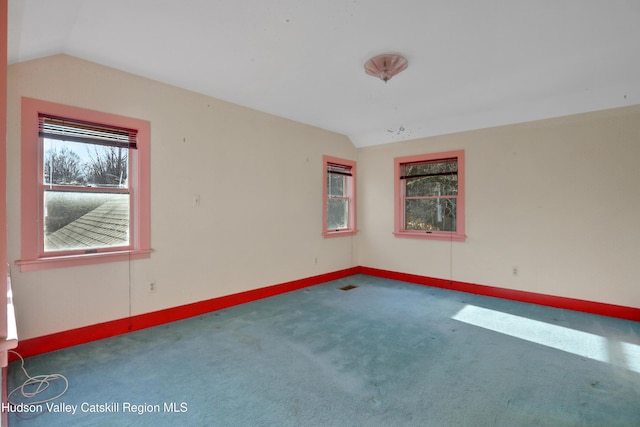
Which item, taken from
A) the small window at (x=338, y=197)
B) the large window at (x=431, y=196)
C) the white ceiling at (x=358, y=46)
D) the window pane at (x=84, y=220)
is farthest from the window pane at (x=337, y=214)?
the window pane at (x=84, y=220)

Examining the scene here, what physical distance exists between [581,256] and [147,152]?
5.21 metres

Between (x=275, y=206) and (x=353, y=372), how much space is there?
8.75ft

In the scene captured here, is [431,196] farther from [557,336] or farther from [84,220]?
[84,220]

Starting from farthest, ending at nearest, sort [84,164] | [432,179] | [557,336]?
[432,179]
[557,336]
[84,164]

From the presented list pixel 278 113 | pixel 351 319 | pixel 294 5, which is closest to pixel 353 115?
pixel 278 113

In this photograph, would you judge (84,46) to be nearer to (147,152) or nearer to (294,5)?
(147,152)

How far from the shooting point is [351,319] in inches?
138

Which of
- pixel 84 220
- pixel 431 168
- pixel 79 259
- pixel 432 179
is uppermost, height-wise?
pixel 431 168

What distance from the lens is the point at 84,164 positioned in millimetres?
2912

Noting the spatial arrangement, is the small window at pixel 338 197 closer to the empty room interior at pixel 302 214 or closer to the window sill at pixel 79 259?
the empty room interior at pixel 302 214

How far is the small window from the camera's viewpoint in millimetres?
5320

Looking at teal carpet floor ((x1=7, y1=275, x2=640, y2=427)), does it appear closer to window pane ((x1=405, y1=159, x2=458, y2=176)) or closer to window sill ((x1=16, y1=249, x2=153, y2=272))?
window sill ((x1=16, y1=249, x2=153, y2=272))

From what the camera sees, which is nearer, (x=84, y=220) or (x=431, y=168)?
(x=84, y=220)

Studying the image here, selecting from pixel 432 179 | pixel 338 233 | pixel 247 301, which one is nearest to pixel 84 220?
pixel 247 301
